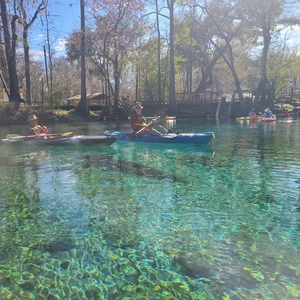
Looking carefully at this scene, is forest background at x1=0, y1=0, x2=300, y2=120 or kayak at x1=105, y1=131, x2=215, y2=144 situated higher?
forest background at x1=0, y1=0, x2=300, y2=120

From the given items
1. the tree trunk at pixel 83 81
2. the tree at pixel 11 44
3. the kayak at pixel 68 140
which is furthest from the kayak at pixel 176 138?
the tree at pixel 11 44

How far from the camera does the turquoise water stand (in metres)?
3.39

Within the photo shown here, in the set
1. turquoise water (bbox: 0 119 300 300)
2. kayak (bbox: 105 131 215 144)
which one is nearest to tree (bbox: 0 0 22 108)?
kayak (bbox: 105 131 215 144)

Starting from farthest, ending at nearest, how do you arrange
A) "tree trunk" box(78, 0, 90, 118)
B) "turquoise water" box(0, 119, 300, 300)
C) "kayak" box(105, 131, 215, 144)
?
"tree trunk" box(78, 0, 90, 118), "kayak" box(105, 131, 215, 144), "turquoise water" box(0, 119, 300, 300)

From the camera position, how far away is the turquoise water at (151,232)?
339cm

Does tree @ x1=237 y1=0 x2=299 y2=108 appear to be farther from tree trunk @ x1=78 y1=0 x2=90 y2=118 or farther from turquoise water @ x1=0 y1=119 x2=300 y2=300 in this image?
turquoise water @ x1=0 y1=119 x2=300 y2=300

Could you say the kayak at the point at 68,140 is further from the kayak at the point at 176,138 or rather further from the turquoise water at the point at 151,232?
the turquoise water at the point at 151,232

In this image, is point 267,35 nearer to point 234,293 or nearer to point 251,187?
point 251,187

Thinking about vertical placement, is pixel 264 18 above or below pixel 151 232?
above

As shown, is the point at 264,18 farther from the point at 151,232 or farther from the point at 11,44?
the point at 151,232

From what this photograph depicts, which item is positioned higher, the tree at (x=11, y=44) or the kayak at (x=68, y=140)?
the tree at (x=11, y=44)

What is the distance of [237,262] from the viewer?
3.79 metres

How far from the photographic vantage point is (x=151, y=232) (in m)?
4.66

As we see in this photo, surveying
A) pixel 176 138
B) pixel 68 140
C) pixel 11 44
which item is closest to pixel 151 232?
pixel 176 138
